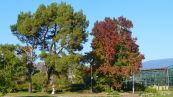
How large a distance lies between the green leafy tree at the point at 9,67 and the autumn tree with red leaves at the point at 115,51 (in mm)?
11100

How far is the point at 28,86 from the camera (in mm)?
75000

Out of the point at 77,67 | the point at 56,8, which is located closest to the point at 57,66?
the point at 77,67

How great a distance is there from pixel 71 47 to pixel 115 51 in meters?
6.62

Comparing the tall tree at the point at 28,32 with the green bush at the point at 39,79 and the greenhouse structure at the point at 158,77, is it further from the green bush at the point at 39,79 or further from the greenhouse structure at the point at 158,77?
the greenhouse structure at the point at 158,77

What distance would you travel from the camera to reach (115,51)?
69.8 metres

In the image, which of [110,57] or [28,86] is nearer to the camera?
[110,57]

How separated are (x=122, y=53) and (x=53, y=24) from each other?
10751 millimetres

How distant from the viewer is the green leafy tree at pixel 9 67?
48.3m

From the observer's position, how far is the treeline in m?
67.5

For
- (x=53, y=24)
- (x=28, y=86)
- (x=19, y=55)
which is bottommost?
(x=28, y=86)

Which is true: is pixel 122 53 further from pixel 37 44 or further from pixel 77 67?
pixel 37 44

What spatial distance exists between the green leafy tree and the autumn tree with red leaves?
11100 millimetres

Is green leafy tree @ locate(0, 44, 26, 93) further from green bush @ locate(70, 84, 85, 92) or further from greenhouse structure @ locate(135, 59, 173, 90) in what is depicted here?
greenhouse structure @ locate(135, 59, 173, 90)

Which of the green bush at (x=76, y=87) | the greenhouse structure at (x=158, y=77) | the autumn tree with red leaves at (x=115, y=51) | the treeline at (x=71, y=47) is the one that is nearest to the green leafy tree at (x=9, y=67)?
the treeline at (x=71, y=47)
